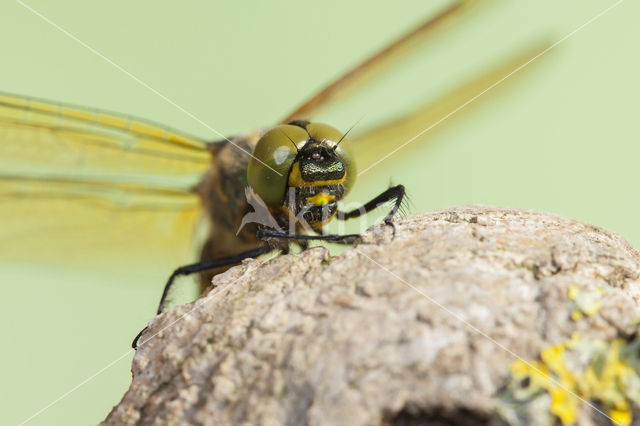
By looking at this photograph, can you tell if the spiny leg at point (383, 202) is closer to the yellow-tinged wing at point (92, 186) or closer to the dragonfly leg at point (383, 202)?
the dragonfly leg at point (383, 202)

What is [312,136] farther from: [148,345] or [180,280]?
[148,345]

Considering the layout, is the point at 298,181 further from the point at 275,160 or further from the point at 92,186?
the point at 92,186

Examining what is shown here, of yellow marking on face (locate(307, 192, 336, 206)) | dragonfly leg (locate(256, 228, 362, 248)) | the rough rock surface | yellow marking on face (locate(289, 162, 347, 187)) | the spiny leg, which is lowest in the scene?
the rough rock surface

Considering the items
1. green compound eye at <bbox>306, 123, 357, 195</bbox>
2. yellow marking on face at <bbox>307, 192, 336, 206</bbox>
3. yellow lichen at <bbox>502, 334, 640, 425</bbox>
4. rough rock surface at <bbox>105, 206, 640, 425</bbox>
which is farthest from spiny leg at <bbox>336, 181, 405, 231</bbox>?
yellow lichen at <bbox>502, 334, 640, 425</bbox>

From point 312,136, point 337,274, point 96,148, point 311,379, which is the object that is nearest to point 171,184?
point 96,148

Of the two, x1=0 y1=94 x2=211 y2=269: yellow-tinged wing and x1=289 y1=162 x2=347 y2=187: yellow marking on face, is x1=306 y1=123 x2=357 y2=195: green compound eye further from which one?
x1=0 y1=94 x2=211 y2=269: yellow-tinged wing

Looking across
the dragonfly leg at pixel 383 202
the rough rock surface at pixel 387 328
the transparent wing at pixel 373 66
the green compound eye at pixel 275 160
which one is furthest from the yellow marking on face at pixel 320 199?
the transparent wing at pixel 373 66
